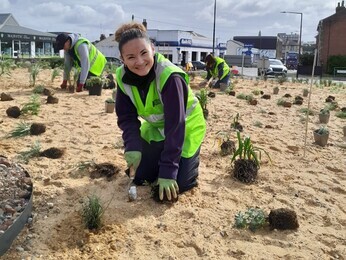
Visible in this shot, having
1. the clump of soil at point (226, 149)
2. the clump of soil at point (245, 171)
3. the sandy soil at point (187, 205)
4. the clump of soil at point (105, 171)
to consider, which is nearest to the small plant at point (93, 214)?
the sandy soil at point (187, 205)

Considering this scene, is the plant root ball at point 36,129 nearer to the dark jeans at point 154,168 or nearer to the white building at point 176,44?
the dark jeans at point 154,168

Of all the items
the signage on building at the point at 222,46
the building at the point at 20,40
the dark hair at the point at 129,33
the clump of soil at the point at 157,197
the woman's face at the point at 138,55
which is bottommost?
the clump of soil at the point at 157,197

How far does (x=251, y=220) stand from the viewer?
2.82 metres

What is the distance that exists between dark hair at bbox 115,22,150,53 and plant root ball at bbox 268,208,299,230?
5.16 feet

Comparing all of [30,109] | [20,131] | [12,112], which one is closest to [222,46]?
[30,109]

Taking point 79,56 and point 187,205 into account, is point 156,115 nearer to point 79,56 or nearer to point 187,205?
point 187,205

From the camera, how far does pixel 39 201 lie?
3.01 m

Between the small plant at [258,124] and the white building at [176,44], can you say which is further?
the white building at [176,44]

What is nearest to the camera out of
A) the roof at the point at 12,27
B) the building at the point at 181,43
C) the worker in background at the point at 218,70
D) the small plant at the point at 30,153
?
the small plant at the point at 30,153

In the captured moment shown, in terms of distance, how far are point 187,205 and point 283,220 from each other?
74 centimetres

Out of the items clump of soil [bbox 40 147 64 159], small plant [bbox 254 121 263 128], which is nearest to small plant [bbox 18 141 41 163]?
clump of soil [bbox 40 147 64 159]

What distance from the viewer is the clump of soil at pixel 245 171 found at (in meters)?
3.60

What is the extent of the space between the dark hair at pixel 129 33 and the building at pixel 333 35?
41304mm

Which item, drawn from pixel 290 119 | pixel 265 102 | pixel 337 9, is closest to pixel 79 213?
pixel 290 119
